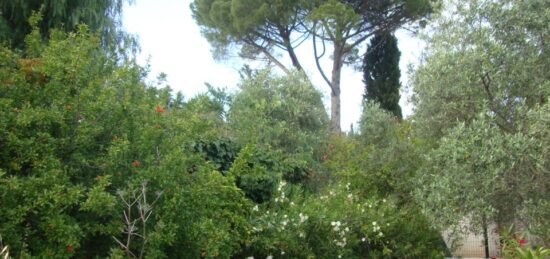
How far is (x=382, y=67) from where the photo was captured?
2058 centimetres

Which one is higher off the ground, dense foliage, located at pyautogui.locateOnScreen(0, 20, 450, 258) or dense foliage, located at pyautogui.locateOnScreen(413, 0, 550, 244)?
dense foliage, located at pyautogui.locateOnScreen(413, 0, 550, 244)

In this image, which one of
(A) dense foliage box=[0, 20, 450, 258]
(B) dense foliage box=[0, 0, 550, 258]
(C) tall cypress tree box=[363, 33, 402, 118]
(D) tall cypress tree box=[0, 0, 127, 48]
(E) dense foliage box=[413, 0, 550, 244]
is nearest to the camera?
(A) dense foliage box=[0, 20, 450, 258]

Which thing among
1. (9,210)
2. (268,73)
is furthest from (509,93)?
(268,73)

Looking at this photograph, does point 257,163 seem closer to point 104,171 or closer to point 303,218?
point 303,218

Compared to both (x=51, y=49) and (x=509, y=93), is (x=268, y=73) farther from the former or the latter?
(x=51, y=49)

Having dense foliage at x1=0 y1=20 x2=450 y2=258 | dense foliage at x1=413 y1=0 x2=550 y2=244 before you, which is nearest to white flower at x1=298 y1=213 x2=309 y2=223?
dense foliage at x1=0 y1=20 x2=450 y2=258

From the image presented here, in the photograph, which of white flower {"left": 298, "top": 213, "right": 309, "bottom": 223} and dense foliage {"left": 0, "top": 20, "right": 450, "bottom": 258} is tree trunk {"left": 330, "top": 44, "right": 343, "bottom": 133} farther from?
dense foliage {"left": 0, "top": 20, "right": 450, "bottom": 258}

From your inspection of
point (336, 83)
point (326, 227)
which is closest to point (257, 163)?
point (326, 227)

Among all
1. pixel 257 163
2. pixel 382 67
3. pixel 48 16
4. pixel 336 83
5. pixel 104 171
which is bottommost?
pixel 104 171

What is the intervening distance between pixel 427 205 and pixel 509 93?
1.71m

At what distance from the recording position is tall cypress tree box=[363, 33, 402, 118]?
20.4m

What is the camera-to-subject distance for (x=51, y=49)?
429 centimetres

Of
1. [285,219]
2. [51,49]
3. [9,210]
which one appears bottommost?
[9,210]

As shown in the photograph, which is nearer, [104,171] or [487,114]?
[104,171]
